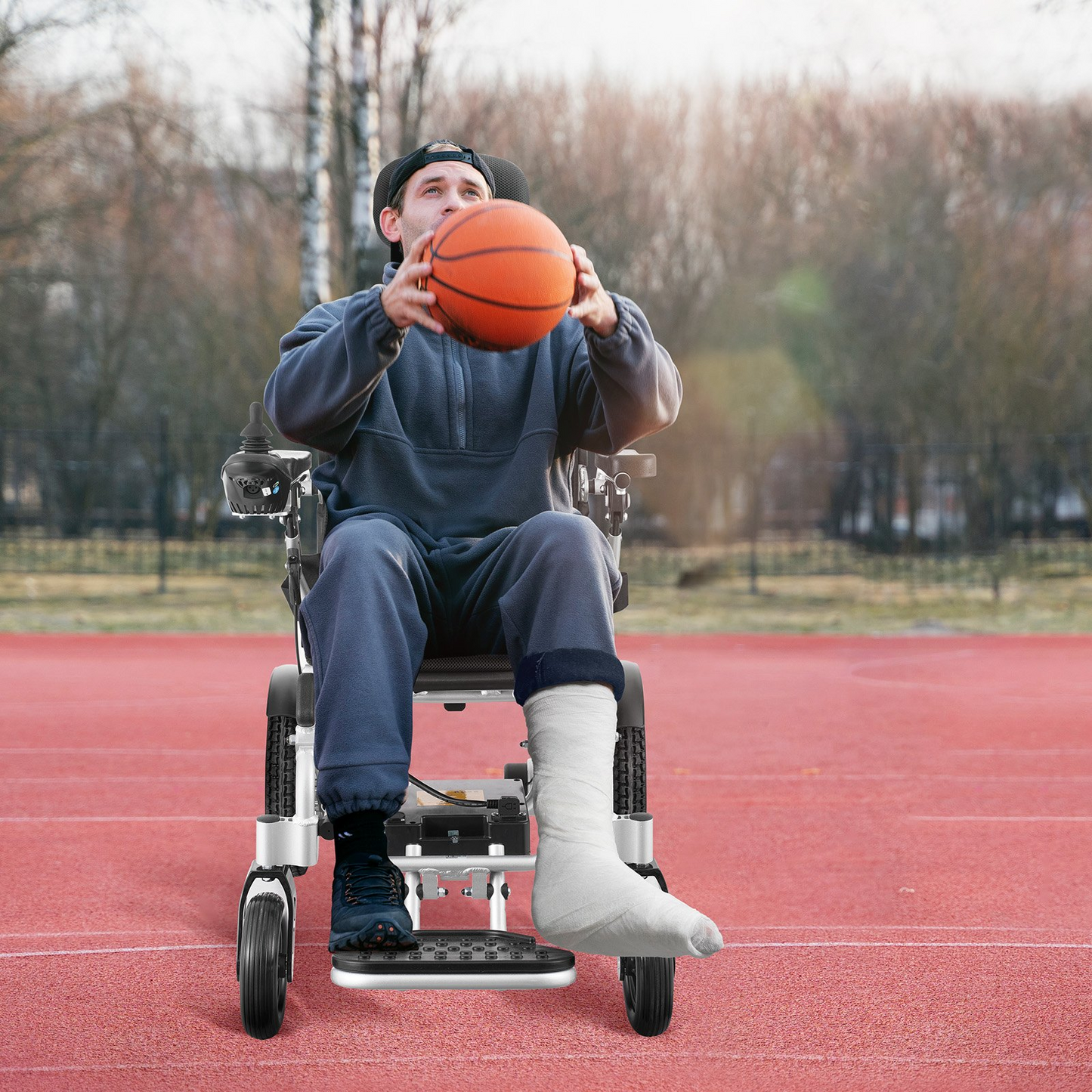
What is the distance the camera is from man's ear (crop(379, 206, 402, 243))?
302 cm

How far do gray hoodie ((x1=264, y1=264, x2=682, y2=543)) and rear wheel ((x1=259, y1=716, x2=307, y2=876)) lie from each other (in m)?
0.45

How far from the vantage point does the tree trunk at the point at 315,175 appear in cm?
1289

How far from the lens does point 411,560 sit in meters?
2.60

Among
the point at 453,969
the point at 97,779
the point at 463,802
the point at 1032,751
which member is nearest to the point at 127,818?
the point at 97,779

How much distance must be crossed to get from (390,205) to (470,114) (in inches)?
565

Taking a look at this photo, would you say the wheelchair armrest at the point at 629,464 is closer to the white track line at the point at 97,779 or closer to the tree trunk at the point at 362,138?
the white track line at the point at 97,779

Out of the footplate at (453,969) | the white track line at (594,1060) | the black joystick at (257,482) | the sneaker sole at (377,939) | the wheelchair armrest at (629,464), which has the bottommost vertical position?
the white track line at (594,1060)

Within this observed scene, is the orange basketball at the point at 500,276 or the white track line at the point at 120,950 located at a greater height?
the orange basketball at the point at 500,276

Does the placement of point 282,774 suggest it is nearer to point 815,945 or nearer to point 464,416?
point 464,416

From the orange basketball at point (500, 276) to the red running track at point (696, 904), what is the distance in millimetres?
1293

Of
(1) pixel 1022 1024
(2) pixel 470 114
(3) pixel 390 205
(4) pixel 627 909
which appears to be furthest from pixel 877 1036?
(2) pixel 470 114

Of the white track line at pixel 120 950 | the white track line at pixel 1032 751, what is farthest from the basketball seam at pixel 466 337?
the white track line at pixel 1032 751

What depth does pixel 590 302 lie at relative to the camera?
2512mm

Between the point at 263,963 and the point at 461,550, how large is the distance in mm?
827
